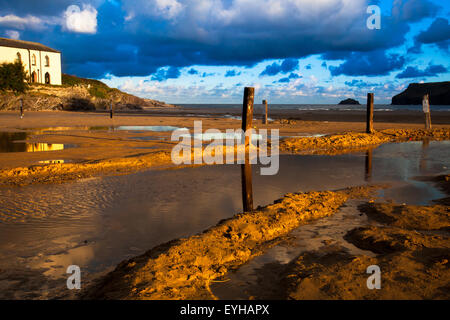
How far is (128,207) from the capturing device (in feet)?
24.4

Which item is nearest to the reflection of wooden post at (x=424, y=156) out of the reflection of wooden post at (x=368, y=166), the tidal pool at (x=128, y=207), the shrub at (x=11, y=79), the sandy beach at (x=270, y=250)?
the tidal pool at (x=128, y=207)

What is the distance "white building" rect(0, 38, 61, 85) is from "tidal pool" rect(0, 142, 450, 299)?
70805mm

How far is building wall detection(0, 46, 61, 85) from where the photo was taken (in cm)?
6806

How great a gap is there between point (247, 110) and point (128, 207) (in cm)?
926

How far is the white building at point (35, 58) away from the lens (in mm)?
68250

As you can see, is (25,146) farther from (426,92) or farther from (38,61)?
(426,92)

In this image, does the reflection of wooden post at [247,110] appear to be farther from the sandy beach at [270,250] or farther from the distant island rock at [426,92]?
the distant island rock at [426,92]

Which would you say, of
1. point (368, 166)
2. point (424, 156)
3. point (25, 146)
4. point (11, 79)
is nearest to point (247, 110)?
point (368, 166)

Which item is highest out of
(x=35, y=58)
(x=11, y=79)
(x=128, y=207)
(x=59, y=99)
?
(x=35, y=58)

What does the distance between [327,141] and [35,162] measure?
44.6 ft

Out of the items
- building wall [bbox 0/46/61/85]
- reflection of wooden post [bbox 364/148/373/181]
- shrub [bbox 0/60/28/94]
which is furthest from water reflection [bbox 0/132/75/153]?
building wall [bbox 0/46/61/85]

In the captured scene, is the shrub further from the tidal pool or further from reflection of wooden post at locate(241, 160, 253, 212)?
reflection of wooden post at locate(241, 160, 253, 212)

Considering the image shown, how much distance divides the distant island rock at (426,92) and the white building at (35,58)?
119 meters

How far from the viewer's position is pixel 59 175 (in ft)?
33.5
